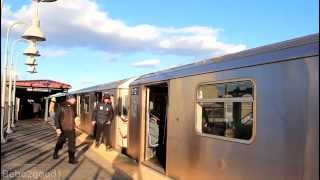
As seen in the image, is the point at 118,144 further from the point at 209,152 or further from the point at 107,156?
the point at 209,152

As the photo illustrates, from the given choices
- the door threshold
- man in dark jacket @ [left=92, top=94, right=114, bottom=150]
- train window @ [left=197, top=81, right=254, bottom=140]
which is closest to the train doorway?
the door threshold

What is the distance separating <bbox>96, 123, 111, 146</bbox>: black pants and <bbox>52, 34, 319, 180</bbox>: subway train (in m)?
7.06

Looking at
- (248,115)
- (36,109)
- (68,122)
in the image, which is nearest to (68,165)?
(68,122)

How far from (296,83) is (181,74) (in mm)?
3940

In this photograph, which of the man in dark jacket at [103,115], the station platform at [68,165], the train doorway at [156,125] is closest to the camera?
the station platform at [68,165]

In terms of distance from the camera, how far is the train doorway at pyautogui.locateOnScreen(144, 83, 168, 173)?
43.2 ft

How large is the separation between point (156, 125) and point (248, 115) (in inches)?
249

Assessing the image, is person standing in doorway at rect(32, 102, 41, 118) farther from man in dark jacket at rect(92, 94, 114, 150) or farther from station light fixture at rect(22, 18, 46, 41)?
station light fixture at rect(22, 18, 46, 41)

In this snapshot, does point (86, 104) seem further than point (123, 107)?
Yes

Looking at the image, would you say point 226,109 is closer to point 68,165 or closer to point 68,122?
point 68,165

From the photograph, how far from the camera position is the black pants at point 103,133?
719 inches

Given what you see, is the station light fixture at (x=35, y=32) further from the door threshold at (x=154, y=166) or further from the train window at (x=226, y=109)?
the train window at (x=226, y=109)

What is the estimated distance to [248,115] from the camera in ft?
23.3

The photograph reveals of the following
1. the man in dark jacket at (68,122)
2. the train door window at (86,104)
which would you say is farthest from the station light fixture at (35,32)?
the train door window at (86,104)
